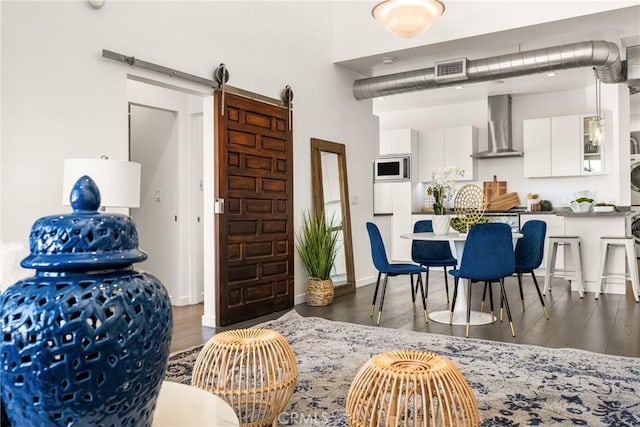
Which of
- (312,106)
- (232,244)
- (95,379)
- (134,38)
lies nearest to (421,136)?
(312,106)

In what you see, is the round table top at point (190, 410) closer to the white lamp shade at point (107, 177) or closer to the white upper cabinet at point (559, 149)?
the white lamp shade at point (107, 177)

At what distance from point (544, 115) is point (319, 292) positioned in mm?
5242

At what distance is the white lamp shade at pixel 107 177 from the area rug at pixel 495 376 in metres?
1.06

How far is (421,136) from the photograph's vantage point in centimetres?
888

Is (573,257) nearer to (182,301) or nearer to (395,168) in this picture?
(395,168)

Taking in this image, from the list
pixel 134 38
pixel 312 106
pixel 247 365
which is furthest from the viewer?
pixel 312 106

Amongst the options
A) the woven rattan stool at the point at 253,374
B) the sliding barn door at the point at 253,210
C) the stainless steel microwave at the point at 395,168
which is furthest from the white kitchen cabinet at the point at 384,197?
the woven rattan stool at the point at 253,374

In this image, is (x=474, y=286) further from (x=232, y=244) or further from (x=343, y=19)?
(x=343, y=19)

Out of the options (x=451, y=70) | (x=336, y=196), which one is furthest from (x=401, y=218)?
(x=451, y=70)

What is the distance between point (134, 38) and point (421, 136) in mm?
6142

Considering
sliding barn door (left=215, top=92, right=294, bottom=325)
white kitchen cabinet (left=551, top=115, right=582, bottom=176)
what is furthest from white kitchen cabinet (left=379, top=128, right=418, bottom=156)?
sliding barn door (left=215, top=92, right=294, bottom=325)

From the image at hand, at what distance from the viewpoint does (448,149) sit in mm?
8539

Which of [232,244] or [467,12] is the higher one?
[467,12]

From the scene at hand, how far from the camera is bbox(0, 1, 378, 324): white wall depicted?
9.67ft
